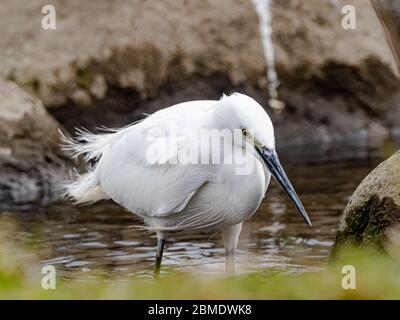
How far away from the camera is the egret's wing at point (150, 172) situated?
6.84 meters

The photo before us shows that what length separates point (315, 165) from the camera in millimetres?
12039

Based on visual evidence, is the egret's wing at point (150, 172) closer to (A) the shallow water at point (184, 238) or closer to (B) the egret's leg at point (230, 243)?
(B) the egret's leg at point (230, 243)

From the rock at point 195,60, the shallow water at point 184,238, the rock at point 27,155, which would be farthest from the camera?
the rock at point 195,60

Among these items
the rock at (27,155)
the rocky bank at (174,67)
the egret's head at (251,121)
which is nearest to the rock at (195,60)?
the rocky bank at (174,67)

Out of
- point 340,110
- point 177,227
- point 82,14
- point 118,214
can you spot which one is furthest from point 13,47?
point 177,227

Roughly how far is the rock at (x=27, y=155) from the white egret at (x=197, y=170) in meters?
3.46

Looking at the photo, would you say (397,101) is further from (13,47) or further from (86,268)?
(86,268)

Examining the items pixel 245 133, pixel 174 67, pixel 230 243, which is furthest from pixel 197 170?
pixel 174 67

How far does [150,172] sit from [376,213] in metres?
1.74

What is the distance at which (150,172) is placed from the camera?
23.6ft

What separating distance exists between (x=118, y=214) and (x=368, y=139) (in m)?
4.80

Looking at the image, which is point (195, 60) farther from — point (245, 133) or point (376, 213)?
point (376, 213)

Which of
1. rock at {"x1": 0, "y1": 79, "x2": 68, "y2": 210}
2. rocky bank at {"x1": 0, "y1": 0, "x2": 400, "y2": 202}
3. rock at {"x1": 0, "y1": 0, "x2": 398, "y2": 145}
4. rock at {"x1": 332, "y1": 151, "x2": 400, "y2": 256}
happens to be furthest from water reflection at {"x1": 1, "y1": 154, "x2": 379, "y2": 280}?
rock at {"x1": 0, "y1": 0, "x2": 398, "y2": 145}

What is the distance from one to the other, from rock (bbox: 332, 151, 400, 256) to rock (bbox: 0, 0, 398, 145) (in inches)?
245
